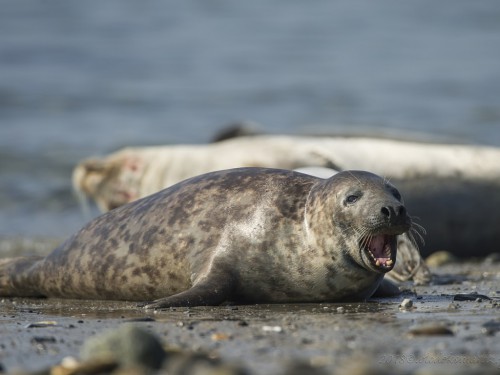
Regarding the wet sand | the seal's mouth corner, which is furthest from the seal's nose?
the wet sand

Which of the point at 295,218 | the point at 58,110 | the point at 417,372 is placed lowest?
the point at 417,372

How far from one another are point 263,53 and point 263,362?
20.9 m

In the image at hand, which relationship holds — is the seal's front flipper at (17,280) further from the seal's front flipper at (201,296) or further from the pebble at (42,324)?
the pebble at (42,324)

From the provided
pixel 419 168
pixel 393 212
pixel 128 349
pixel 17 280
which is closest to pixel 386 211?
pixel 393 212

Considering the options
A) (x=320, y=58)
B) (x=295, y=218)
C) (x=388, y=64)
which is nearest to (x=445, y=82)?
(x=388, y=64)

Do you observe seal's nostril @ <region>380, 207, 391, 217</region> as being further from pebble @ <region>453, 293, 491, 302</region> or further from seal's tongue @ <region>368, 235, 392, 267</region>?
pebble @ <region>453, 293, 491, 302</region>

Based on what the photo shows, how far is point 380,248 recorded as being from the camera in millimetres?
5254

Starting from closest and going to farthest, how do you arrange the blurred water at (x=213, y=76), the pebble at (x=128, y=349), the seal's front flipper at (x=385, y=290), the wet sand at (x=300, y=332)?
the pebble at (x=128, y=349), the wet sand at (x=300, y=332), the seal's front flipper at (x=385, y=290), the blurred water at (x=213, y=76)

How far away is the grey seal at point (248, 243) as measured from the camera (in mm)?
5246

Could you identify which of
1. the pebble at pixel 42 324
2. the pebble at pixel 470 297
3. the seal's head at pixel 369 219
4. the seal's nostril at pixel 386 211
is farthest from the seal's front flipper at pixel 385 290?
the pebble at pixel 42 324

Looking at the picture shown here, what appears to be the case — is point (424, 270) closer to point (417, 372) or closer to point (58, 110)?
point (417, 372)

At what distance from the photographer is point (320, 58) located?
78.0 ft

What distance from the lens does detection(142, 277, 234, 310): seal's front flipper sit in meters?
5.18

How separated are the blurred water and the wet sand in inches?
228
